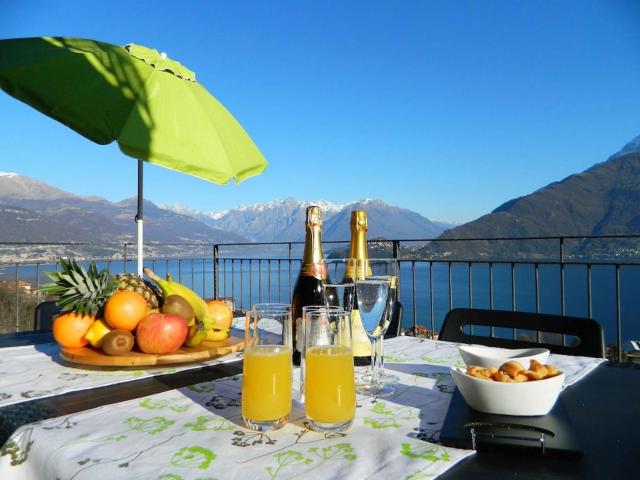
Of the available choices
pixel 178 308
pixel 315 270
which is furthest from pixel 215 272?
pixel 315 270

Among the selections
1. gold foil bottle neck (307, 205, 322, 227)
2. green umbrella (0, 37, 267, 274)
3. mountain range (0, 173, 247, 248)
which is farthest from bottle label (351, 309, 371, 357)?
mountain range (0, 173, 247, 248)

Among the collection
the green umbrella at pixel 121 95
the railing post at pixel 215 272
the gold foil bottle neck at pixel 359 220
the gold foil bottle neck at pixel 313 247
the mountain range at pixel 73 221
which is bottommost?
the railing post at pixel 215 272

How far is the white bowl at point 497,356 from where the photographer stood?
0.77 metres

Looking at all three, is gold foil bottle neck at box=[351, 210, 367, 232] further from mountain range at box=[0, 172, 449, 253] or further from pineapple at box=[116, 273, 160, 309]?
mountain range at box=[0, 172, 449, 253]

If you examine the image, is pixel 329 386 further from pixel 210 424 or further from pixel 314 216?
pixel 314 216

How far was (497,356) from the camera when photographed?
820mm

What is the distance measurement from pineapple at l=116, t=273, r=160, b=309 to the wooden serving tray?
14 centimetres

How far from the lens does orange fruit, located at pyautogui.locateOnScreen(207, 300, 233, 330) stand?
115 cm

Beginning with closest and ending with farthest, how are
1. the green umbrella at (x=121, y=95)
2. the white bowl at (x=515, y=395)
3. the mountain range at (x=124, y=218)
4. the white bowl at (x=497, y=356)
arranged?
the white bowl at (x=515, y=395), the white bowl at (x=497, y=356), the green umbrella at (x=121, y=95), the mountain range at (x=124, y=218)

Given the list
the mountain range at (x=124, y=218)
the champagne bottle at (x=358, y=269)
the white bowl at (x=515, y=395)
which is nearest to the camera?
the white bowl at (x=515, y=395)

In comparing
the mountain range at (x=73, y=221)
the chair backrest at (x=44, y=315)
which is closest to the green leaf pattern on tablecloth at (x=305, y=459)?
the chair backrest at (x=44, y=315)

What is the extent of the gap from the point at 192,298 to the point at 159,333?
0.61 feet

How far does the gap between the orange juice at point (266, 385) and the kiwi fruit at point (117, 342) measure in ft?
1.52

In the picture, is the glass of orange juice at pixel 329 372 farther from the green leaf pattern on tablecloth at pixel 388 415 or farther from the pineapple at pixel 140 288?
the pineapple at pixel 140 288
